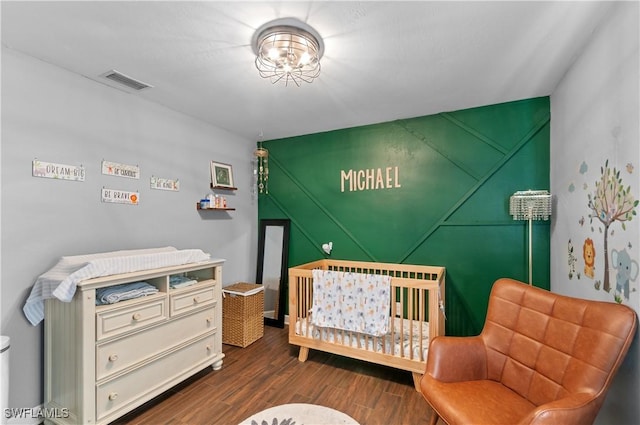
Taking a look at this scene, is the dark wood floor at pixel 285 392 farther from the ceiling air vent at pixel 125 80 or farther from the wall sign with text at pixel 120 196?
the ceiling air vent at pixel 125 80

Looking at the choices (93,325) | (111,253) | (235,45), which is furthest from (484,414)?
(111,253)

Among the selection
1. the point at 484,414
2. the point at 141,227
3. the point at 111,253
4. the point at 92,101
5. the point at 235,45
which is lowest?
the point at 484,414

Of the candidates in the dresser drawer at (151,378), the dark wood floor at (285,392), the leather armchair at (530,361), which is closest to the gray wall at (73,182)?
the dresser drawer at (151,378)

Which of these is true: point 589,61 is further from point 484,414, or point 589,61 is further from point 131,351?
point 131,351

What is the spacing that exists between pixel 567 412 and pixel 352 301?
4.79ft

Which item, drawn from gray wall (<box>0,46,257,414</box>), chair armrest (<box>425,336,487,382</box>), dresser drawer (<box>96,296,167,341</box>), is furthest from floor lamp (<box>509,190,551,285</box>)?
gray wall (<box>0,46,257,414</box>)

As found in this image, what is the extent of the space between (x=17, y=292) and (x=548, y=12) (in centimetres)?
354

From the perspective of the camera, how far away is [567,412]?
116cm

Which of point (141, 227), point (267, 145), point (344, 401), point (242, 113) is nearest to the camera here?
point (344, 401)

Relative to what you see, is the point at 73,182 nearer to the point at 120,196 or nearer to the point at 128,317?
the point at 120,196

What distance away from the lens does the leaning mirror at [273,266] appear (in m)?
3.62

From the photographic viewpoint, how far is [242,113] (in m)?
2.93

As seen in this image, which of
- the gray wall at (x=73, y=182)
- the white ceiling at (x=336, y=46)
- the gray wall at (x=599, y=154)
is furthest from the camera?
the gray wall at (x=73, y=182)

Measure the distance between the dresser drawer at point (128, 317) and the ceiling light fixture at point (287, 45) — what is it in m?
1.85
